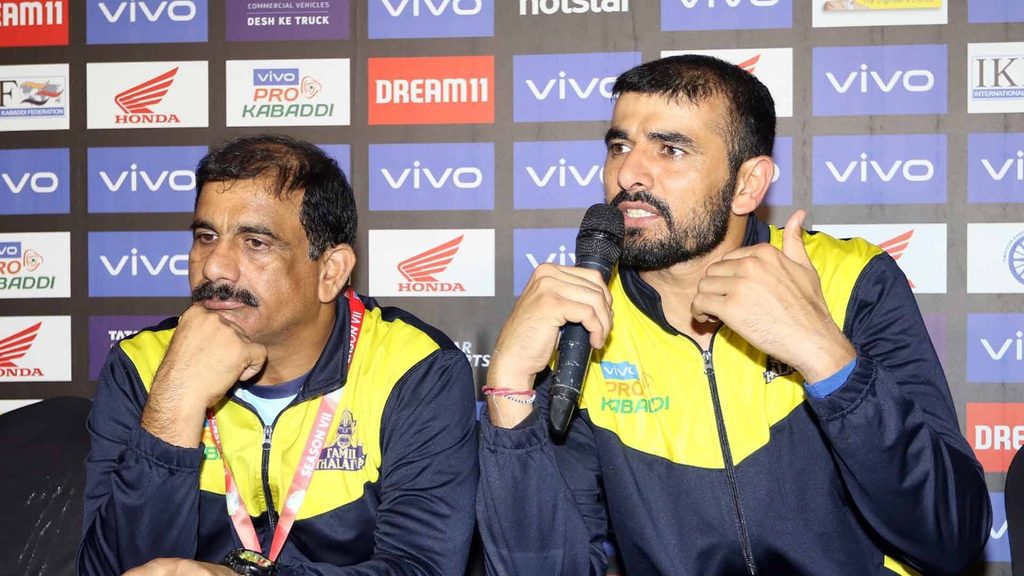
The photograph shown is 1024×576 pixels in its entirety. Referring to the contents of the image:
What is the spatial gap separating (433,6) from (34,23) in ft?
4.51

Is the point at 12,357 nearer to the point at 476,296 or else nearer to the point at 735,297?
the point at 476,296

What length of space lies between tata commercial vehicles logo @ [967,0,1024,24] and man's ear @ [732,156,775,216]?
1.37 m

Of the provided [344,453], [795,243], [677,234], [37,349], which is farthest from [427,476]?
[37,349]

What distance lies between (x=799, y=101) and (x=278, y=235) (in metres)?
1.71

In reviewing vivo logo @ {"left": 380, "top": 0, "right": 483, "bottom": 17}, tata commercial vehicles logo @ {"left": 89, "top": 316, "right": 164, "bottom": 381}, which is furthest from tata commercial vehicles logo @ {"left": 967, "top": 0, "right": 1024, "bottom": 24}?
tata commercial vehicles logo @ {"left": 89, "top": 316, "right": 164, "bottom": 381}

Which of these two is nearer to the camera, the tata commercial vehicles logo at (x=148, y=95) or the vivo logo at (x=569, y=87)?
the vivo logo at (x=569, y=87)

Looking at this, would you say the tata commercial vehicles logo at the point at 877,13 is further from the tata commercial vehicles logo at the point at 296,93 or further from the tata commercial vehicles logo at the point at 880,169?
the tata commercial vehicles logo at the point at 296,93

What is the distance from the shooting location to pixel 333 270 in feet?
7.22

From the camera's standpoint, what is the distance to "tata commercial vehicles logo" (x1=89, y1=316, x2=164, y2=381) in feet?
10.2

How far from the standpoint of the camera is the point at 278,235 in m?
2.05

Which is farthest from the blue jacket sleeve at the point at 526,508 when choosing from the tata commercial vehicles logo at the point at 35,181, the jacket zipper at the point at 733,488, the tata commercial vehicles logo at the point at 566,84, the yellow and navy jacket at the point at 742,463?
the tata commercial vehicles logo at the point at 35,181

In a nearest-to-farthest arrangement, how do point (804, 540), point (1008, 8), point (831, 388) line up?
point (831, 388), point (804, 540), point (1008, 8)

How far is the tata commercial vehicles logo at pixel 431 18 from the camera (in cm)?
301

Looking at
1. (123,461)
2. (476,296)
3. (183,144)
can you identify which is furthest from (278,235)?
(183,144)
